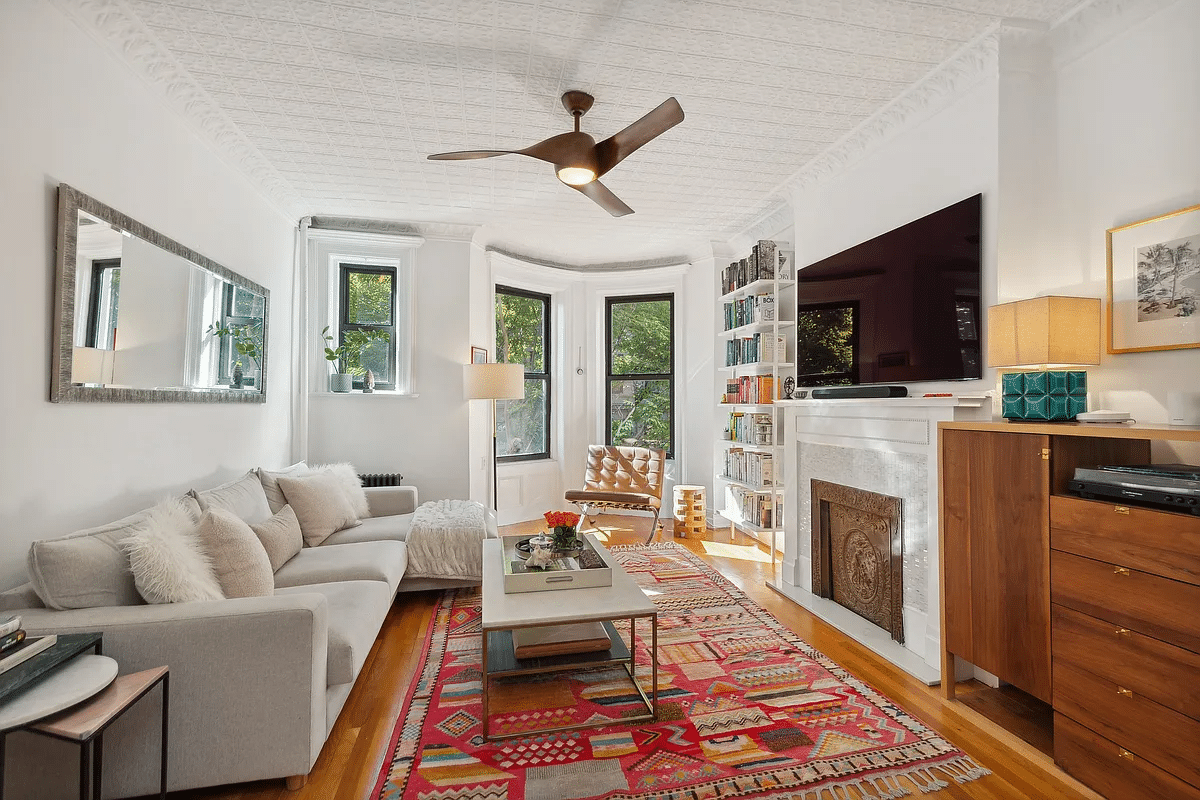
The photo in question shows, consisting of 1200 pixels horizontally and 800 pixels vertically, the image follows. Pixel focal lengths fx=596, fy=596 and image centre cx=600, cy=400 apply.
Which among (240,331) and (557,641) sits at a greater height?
(240,331)

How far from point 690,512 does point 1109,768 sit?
12.3 feet

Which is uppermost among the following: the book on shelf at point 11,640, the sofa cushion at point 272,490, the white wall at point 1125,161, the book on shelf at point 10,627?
the white wall at point 1125,161

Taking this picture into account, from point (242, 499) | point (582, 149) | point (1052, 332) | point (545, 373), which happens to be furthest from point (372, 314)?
point (1052, 332)

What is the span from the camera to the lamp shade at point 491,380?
473 cm

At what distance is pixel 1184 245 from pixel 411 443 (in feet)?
15.6

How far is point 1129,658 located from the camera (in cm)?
178

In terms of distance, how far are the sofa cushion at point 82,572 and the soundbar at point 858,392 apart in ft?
10.5

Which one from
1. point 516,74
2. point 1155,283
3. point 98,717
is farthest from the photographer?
point 516,74

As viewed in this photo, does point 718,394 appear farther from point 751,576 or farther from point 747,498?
point 751,576

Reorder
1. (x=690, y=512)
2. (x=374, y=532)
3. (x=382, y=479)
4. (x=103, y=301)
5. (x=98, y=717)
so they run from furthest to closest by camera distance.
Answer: (x=690, y=512)
(x=382, y=479)
(x=374, y=532)
(x=103, y=301)
(x=98, y=717)

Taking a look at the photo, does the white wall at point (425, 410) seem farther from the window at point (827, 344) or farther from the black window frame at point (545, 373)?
the window at point (827, 344)

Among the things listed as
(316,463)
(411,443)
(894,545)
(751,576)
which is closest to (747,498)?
(751,576)

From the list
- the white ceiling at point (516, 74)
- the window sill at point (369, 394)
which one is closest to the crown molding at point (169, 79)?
the white ceiling at point (516, 74)

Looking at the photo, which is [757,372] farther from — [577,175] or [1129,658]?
[1129,658]
